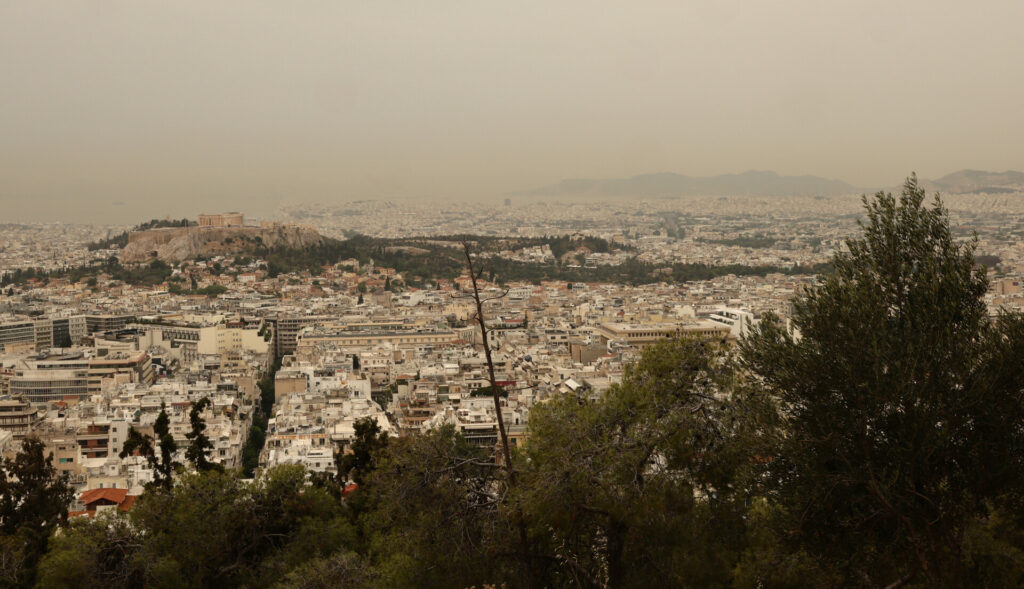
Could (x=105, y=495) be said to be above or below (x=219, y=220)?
below

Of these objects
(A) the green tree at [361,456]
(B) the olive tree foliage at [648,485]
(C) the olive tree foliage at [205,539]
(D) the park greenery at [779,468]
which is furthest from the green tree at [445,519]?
(A) the green tree at [361,456]

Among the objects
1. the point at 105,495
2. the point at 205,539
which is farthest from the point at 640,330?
the point at 205,539

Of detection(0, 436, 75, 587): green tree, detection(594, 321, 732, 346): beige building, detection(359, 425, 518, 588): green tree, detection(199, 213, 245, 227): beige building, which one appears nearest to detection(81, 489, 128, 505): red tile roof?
detection(0, 436, 75, 587): green tree

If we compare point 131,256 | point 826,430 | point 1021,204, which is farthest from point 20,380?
point 1021,204

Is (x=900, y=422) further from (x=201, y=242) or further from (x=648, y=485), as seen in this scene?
(x=201, y=242)

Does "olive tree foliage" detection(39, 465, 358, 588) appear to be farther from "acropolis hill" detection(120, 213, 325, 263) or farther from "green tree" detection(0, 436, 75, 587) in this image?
"acropolis hill" detection(120, 213, 325, 263)

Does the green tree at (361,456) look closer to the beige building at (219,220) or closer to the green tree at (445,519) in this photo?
the green tree at (445,519)
